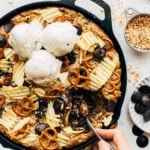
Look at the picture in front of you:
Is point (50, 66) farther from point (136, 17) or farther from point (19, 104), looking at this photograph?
point (136, 17)

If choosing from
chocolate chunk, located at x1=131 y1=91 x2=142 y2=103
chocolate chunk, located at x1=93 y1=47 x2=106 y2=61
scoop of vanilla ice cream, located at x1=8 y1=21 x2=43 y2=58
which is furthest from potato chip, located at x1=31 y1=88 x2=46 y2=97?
chocolate chunk, located at x1=131 y1=91 x2=142 y2=103

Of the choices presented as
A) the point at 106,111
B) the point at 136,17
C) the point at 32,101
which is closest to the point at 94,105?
the point at 106,111

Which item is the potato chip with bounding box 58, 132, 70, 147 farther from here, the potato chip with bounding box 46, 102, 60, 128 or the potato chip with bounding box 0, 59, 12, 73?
the potato chip with bounding box 0, 59, 12, 73

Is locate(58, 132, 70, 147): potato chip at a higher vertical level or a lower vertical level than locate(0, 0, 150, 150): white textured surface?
lower

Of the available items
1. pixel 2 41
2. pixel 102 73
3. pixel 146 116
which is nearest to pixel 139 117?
pixel 146 116

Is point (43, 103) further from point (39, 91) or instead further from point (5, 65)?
point (5, 65)
